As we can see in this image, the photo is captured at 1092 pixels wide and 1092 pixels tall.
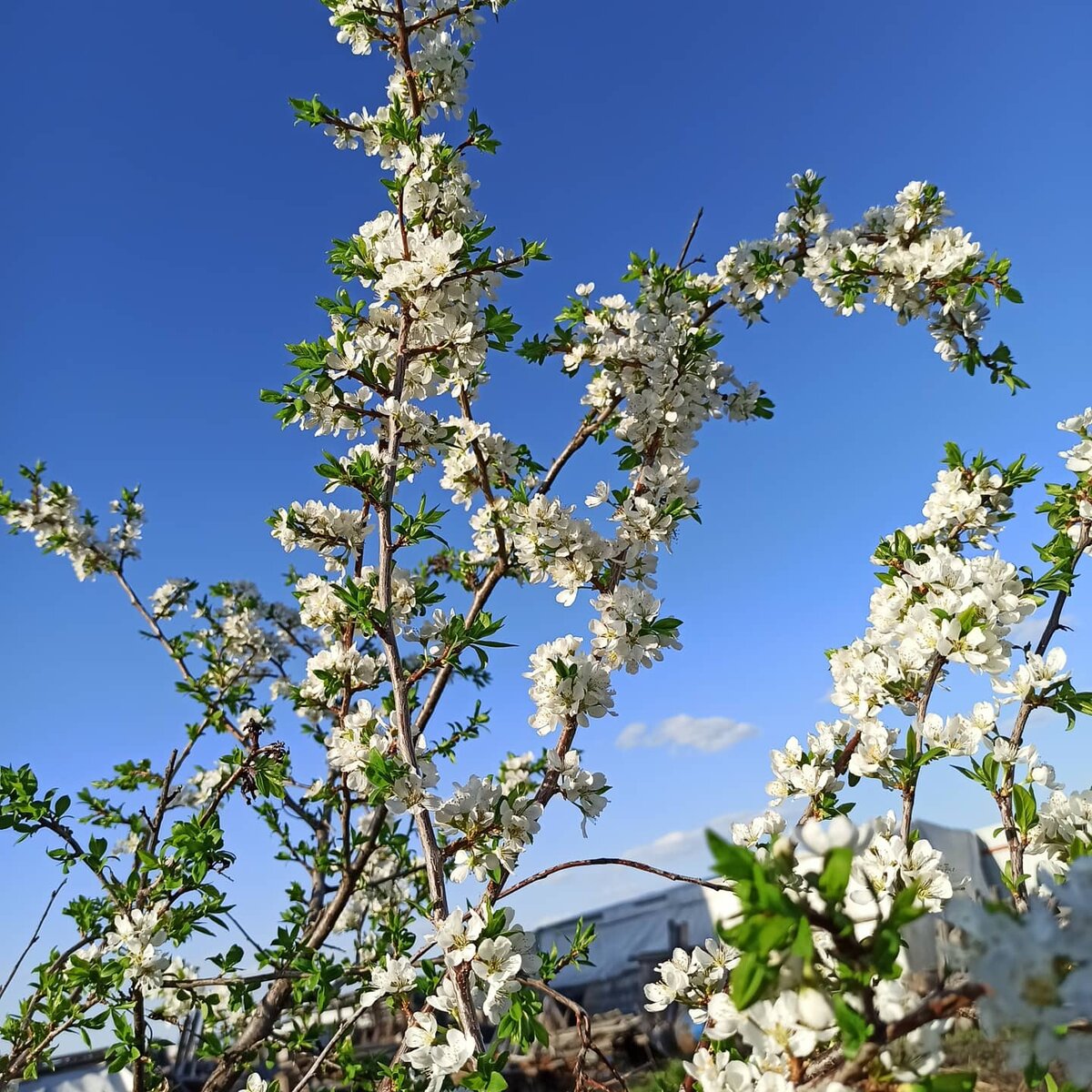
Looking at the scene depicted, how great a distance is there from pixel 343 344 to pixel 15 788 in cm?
192

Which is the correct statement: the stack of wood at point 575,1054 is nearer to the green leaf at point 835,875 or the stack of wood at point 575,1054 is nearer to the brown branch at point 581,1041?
the brown branch at point 581,1041

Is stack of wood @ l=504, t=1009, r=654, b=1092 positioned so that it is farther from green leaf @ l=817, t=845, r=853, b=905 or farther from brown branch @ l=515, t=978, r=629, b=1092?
green leaf @ l=817, t=845, r=853, b=905

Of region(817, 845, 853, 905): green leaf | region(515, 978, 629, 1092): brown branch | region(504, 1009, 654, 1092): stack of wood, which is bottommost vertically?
region(504, 1009, 654, 1092): stack of wood

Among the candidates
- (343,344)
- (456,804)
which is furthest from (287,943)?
(343,344)

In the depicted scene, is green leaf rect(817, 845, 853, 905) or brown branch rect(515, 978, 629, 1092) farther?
brown branch rect(515, 978, 629, 1092)

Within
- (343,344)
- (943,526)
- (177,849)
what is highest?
(343,344)

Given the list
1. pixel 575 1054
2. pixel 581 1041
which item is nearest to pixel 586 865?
pixel 581 1041

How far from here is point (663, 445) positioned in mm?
2982

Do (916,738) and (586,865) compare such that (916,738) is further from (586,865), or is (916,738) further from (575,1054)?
(575,1054)

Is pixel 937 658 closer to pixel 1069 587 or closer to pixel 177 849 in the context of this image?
pixel 1069 587

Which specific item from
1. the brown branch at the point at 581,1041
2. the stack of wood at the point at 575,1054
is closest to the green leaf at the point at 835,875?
the brown branch at the point at 581,1041

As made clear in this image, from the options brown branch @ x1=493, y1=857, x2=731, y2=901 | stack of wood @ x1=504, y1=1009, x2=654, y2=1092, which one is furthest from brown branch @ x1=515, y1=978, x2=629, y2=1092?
stack of wood @ x1=504, y1=1009, x2=654, y2=1092

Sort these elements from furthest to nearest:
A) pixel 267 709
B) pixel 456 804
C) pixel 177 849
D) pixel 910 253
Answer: pixel 267 709
pixel 910 253
pixel 177 849
pixel 456 804

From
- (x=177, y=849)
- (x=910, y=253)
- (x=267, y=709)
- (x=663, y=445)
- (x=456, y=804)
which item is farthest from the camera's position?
(x=267, y=709)
